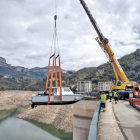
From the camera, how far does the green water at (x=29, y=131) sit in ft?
109

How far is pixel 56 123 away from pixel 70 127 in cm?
532

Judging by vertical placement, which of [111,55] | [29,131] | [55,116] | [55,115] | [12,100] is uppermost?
[111,55]

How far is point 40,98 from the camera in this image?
48.9 feet

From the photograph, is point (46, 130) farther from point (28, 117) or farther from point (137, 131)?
point (137, 131)

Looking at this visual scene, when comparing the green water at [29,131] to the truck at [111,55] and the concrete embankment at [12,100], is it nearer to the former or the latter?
the truck at [111,55]

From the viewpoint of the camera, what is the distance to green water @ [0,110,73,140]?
109ft

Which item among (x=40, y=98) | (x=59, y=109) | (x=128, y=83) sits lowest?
(x=59, y=109)

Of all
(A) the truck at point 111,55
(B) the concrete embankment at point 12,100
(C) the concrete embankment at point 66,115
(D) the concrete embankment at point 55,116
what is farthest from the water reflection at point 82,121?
(B) the concrete embankment at point 12,100

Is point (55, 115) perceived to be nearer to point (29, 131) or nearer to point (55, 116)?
point (55, 116)

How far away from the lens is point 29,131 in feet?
122

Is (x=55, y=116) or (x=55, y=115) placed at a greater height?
(x=55, y=115)

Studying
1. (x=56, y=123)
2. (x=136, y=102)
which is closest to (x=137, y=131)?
(x=136, y=102)

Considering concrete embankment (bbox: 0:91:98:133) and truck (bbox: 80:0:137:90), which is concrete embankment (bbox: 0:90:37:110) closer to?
concrete embankment (bbox: 0:91:98:133)

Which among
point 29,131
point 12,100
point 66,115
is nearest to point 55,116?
point 66,115
